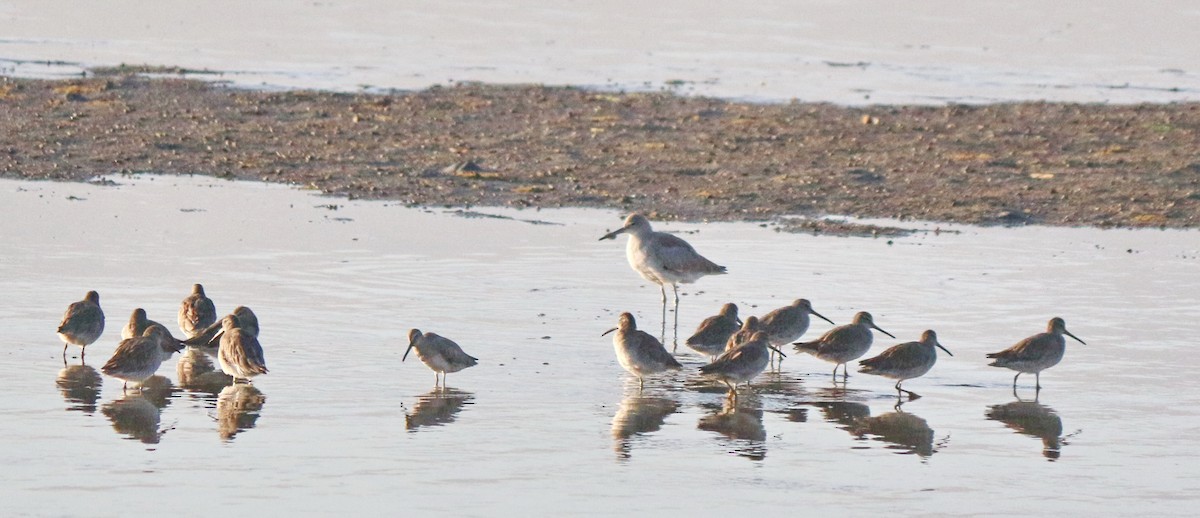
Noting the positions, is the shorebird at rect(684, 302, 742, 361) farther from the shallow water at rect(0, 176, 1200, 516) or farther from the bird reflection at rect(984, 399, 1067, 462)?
the bird reflection at rect(984, 399, 1067, 462)

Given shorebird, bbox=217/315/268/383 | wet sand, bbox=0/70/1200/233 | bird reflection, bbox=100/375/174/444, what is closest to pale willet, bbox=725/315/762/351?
shorebird, bbox=217/315/268/383

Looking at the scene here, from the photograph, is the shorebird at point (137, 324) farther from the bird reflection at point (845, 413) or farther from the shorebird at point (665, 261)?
the bird reflection at point (845, 413)

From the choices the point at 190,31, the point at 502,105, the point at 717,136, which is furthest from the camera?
the point at 190,31

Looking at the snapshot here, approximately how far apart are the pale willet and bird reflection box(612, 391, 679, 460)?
124 cm

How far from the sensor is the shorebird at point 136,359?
40.7 ft

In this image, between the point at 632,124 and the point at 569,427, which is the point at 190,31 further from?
the point at 569,427

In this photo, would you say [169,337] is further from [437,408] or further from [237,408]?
[437,408]

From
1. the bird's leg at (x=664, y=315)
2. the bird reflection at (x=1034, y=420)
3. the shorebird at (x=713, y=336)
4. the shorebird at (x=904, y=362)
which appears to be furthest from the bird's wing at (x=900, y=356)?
the bird's leg at (x=664, y=315)

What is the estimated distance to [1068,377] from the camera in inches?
535

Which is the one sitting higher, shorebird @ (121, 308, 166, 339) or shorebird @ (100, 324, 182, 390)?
shorebird @ (121, 308, 166, 339)

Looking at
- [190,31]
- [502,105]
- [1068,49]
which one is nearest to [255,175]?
[502,105]

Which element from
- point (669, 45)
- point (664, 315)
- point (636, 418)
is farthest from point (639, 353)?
point (669, 45)

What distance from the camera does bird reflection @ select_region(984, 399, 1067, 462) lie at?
1142 centimetres

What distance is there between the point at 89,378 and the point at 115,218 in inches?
252
